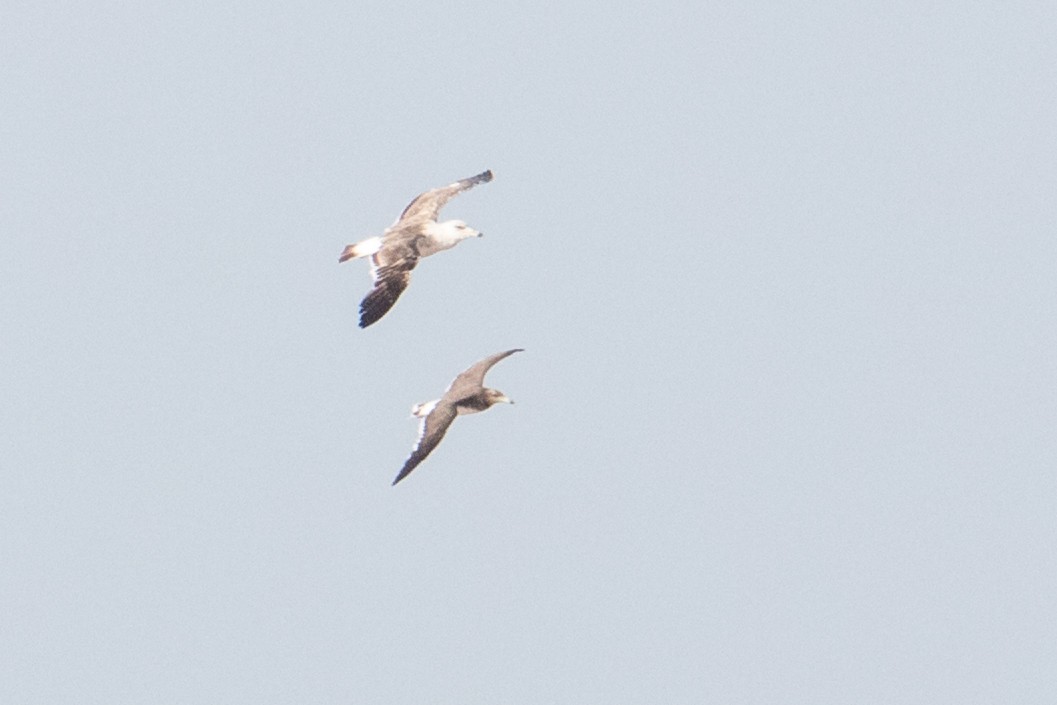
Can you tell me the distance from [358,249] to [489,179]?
200 inches

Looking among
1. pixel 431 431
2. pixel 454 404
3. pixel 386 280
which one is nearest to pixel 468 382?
pixel 454 404

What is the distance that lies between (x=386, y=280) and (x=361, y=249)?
1.21m

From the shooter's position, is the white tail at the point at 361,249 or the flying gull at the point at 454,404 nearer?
the flying gull at the point at 454,404

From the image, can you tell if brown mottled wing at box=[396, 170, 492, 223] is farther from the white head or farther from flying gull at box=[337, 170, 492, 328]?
the white head

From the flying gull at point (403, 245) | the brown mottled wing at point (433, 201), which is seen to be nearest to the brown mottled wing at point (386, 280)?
the flying gull at point (403, 245)

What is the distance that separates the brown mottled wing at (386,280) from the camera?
42.0 m

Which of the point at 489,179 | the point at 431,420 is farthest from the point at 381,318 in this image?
the point at 489,179

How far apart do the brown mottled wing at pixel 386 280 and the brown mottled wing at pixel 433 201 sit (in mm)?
2545

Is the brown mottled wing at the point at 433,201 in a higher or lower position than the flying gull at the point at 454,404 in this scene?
higher

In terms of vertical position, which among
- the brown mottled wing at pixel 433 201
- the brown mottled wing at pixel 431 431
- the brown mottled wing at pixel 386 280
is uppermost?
the brown mottled wing at pixel 433 201

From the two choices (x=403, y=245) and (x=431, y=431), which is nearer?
(x=431, y=431)

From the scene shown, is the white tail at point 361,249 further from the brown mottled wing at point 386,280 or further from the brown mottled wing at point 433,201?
the brown mottled wing at point 433,201

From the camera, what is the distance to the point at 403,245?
4397cm

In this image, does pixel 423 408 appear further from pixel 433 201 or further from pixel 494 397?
pixel 433 201
